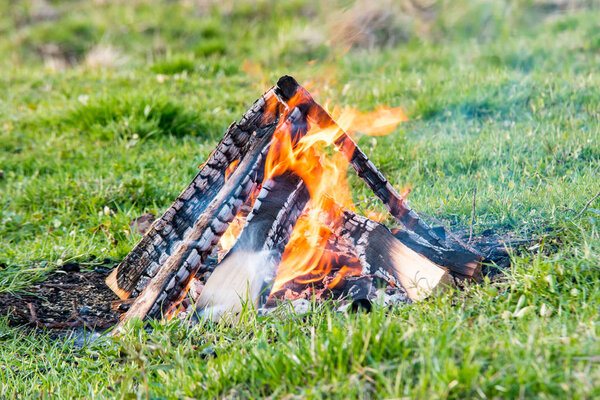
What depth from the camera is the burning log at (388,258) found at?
2.98m

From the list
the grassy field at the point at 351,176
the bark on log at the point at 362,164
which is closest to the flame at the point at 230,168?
the bark on log at the point at 362,164

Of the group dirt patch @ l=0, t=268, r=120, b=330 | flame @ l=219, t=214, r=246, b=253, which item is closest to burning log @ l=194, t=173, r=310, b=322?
flame @ l=219, t=214, r=246, b=253

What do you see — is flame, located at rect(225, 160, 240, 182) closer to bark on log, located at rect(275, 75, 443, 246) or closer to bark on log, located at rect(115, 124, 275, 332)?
bark on log, located at rect(115, 124, 275, 332)

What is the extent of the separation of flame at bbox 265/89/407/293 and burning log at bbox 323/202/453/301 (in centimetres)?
13

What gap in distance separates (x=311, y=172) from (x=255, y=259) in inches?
24.9

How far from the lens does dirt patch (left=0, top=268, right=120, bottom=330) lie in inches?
137

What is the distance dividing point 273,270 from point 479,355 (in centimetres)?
134

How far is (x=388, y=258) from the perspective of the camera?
3221 mm

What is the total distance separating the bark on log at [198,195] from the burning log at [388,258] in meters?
0.71

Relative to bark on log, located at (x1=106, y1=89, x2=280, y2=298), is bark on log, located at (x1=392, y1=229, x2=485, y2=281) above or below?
below

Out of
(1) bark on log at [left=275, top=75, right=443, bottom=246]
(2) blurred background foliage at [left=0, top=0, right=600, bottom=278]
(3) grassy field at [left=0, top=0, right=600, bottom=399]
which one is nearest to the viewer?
(3) grassy field at [left=0, top=0, right=600, bottom=399]

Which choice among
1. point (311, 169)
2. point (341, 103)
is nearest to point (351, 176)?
point (341, 103)

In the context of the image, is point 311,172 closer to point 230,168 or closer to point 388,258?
point 230,168

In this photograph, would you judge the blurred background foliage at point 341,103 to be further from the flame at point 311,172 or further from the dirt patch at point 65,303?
the flame at point 311,172
